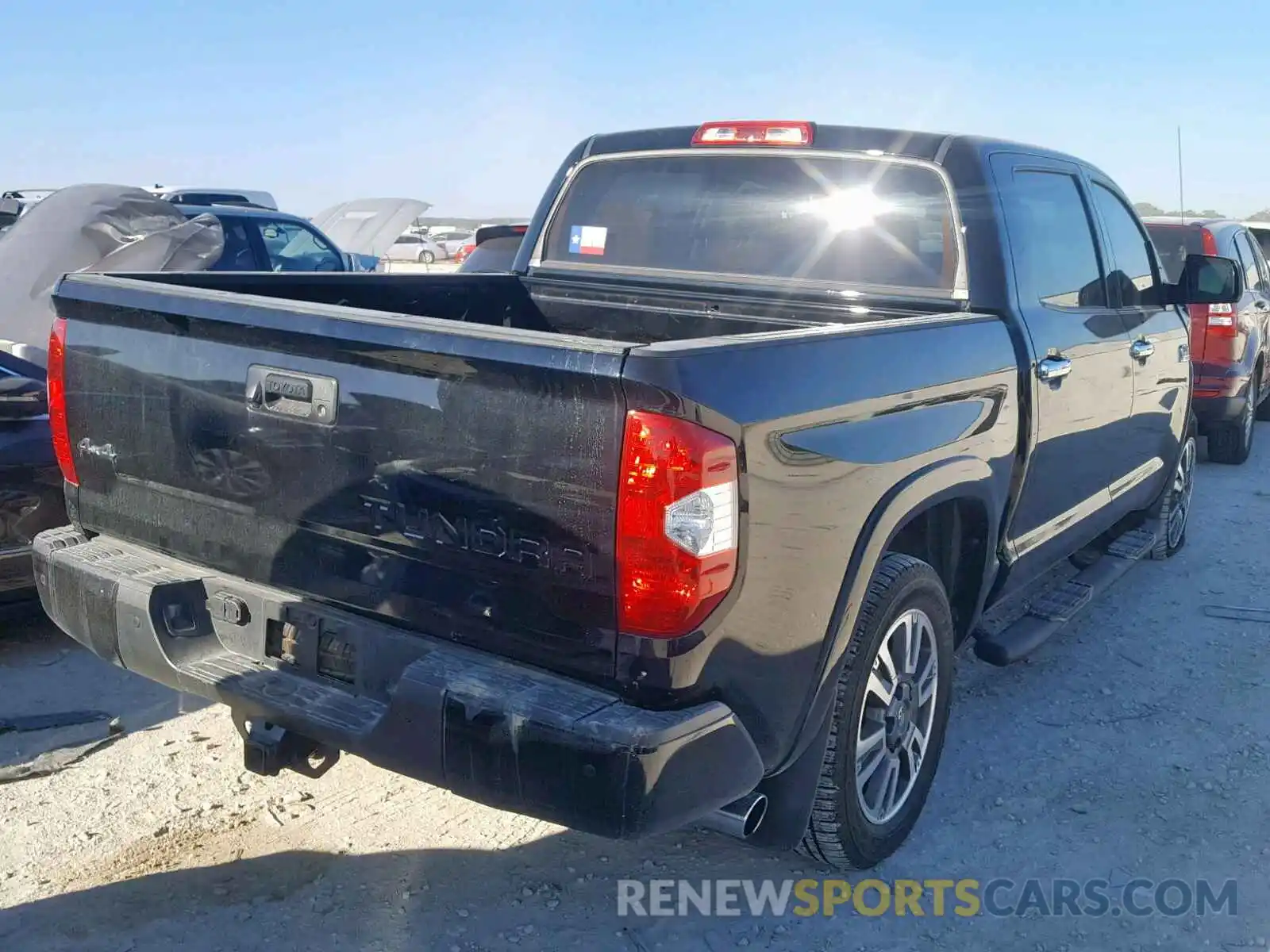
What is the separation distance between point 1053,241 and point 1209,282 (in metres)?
1.42

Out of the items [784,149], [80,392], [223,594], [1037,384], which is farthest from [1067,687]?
[80,392]

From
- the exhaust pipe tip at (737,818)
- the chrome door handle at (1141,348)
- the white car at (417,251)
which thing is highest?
the white car at (417,251)

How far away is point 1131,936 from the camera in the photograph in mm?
2965

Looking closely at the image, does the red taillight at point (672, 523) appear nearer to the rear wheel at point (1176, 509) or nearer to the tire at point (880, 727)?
the tire at point (880, 727)

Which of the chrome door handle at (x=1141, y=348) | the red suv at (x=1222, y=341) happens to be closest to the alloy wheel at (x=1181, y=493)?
the chrome door handle at (x=1141, y=348)

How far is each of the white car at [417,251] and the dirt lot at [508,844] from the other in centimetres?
3239

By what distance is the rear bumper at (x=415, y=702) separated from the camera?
7.32ft

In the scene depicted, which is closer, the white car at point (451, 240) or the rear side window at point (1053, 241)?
the rear side window at point (1053, 241)

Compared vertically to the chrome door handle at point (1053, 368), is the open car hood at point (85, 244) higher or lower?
higher

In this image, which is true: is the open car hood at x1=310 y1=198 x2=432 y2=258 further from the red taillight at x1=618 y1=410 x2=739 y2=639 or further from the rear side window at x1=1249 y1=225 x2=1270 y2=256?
the red taillight at x1=618 y1=410 x2=739 y2=639

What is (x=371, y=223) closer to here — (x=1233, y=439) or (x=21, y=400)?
(x=1233, y=439)

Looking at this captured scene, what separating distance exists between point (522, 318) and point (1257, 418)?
31.0 ft

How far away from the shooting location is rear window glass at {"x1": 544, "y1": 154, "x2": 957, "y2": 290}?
371 cm

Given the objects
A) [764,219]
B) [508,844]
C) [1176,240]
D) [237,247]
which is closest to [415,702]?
[508,844]
